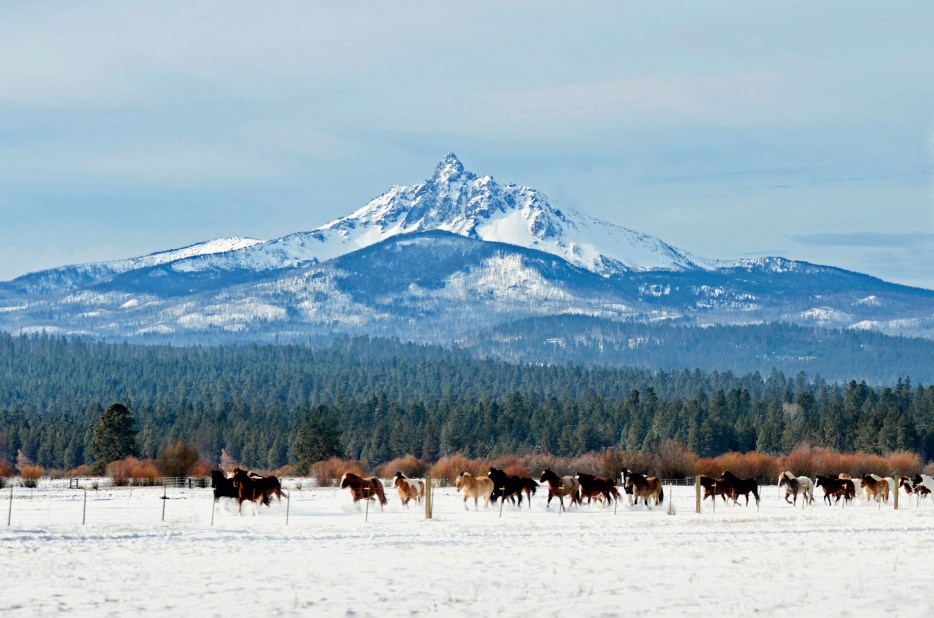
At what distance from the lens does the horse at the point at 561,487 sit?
52.6 metres

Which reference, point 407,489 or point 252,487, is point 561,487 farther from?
point 252,487

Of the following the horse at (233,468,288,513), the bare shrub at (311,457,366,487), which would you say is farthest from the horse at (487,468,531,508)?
the bare shrub at (311,457,366,487)

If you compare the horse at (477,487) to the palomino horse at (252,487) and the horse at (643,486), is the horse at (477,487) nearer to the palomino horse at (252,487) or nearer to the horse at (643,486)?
the horse at (643,486)

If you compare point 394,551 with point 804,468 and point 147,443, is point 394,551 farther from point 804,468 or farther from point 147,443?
point 147,443

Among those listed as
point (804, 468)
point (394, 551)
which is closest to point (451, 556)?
point (394, 551)

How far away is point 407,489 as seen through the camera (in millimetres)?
54469

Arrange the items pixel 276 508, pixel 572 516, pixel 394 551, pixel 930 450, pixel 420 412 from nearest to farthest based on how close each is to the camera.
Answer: pixel 394 551
pixel 572 516
pixel 276 508
pixel 930 450
pixel 420 412

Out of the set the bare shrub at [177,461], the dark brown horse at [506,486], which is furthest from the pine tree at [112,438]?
the dark brown horse at [506,486]

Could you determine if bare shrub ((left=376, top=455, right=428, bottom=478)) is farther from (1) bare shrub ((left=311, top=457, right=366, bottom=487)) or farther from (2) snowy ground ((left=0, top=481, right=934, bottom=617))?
(2) snowy ground ((left=0, top=481, right=934, bottom=617))

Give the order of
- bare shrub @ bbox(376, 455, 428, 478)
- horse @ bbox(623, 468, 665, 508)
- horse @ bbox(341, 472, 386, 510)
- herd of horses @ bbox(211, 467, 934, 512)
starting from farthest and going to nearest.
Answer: bare shrub @ bbox(376, 455, 428, 478), horse @ bbox(623, 468, 665, 508), horse @ bbox(341, 472, 386, 510), herd of horses @ bbox(211, 467, 934, 512)

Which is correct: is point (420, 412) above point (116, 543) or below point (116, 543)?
above

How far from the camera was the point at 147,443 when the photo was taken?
148 m

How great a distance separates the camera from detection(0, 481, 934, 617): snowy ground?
976 inches

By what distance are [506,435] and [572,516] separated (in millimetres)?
100146
